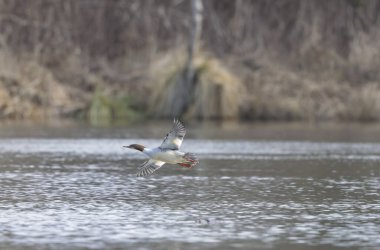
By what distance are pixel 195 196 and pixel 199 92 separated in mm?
25848

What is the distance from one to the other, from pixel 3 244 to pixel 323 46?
4239cm

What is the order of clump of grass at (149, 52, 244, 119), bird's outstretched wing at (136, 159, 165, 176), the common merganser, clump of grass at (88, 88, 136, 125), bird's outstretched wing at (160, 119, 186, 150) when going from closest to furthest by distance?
the common merganser → bird's outstretched wing at (160, 119, 186, 150) → bird's outstretched wing at (136, 159, 165, 176) → clump of grass at (149, 52, 244, 119) → clump of grass at (88, 88, 136, 125)

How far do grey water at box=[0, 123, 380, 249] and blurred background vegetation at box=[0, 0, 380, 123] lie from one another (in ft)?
41.0

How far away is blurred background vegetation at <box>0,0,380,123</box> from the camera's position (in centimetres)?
4538

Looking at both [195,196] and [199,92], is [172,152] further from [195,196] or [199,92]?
[199,92]

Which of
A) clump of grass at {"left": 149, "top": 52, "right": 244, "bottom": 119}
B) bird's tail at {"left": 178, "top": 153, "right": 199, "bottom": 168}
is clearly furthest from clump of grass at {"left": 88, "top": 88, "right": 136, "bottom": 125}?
bird's tail at {"left": 178, "top": 153, "right": 199, "bottom": 168}

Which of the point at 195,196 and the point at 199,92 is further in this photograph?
the point at 199,92

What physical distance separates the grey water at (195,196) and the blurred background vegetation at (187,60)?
41.0ft

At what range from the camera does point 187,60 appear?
1801 inches

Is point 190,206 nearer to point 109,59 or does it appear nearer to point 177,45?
point 177,45

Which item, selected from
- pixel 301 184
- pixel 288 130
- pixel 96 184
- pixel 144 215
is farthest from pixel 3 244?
pixel 288 130

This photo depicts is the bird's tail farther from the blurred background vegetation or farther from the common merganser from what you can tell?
the blurred background vegetation

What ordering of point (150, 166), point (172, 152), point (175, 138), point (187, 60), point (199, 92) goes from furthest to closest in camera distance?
point (187, 60)
point (199, 92)
point (150, 166)
point (175, 138)
point (172, 152)

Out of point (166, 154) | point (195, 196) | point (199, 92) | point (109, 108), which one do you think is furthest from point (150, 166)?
point (109, 108)
